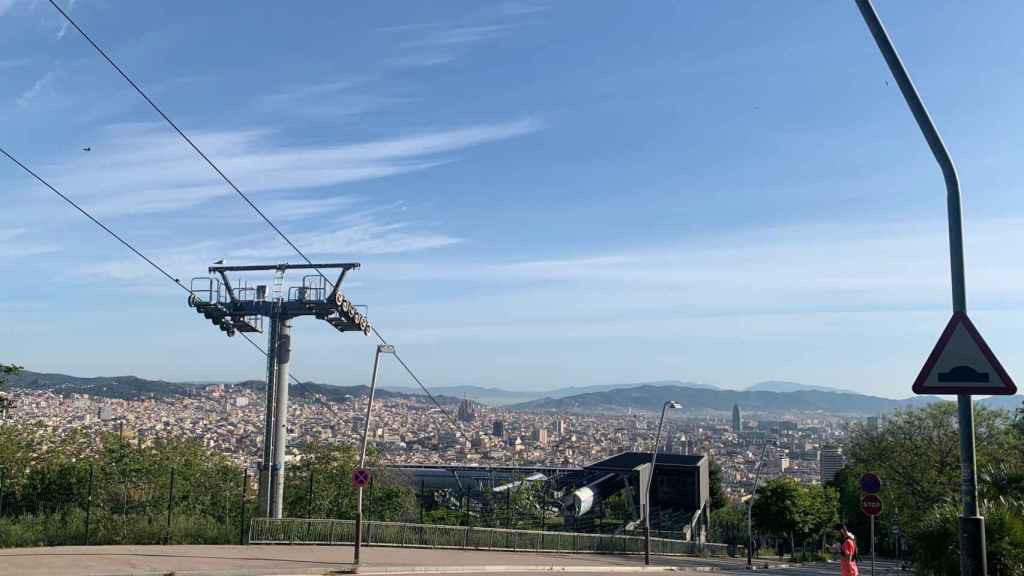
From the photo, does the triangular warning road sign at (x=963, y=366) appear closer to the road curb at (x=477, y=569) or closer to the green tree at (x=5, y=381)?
the road curb at (x=477, y=569)

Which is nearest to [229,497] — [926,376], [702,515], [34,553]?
[34,553]

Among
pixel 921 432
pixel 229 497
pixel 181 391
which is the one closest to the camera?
pixel 229 497

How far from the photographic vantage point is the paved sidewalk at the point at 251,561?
51.6 feet

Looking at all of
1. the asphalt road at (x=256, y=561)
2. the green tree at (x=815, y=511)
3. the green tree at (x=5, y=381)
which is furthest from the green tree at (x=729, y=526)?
the green tree at (x=5, y=381)

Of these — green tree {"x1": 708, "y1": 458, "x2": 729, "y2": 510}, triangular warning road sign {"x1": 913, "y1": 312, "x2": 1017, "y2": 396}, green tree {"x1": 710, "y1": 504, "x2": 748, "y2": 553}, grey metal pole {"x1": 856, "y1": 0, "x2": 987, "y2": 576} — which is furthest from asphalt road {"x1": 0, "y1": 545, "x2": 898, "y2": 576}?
green tree {"x1": 708, "y1": 458, "x2": 729, "y2": 510}

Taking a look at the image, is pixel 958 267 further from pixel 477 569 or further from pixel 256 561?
pixel 256 561

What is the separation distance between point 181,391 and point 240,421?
1545 inches

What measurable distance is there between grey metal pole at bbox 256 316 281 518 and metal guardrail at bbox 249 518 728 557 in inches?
142

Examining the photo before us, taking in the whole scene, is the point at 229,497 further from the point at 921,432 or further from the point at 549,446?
the point at 549,446

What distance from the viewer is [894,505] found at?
4472 cm

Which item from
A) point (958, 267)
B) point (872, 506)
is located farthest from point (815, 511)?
point (958, 267)

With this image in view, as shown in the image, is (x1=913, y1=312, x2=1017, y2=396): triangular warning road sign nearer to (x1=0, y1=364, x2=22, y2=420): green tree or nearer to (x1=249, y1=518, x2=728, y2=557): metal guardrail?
(x1=249, y1=518, x2=728, y2=557): metal guardrail

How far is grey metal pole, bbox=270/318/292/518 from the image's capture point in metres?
27.1

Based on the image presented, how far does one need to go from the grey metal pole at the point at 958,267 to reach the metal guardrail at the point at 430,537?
18474 millimetres
